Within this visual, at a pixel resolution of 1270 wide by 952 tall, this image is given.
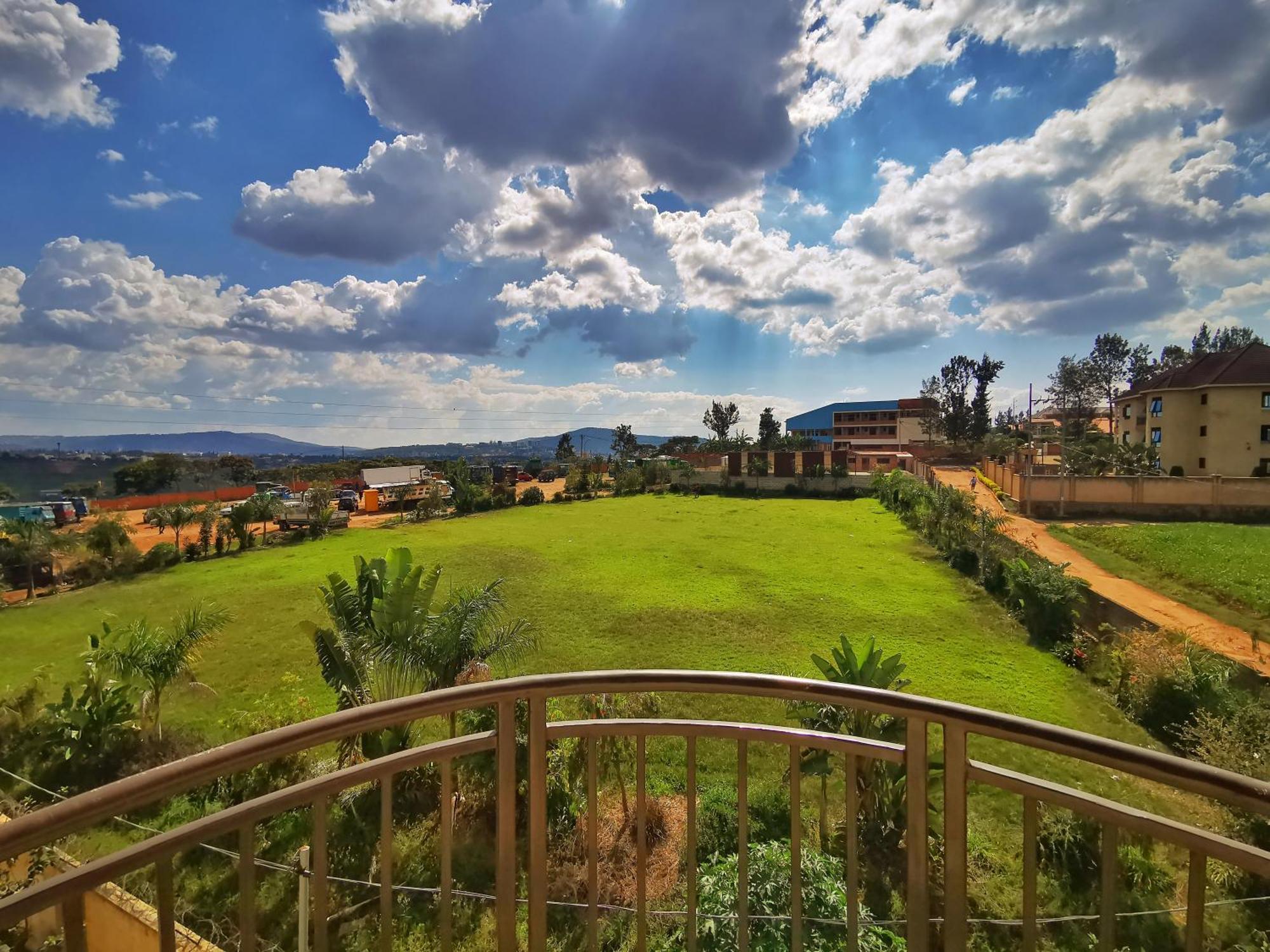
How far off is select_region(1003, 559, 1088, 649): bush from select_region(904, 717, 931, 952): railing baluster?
33.6ft

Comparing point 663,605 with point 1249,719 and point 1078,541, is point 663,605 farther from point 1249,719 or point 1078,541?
point 1078,541

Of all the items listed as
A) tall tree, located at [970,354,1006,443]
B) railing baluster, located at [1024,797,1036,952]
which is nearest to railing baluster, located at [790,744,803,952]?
railing baluster, located at [1024,797,1036,952]

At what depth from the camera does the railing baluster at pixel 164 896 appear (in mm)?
1162

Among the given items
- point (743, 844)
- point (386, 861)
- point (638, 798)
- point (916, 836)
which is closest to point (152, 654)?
point (386, 861)

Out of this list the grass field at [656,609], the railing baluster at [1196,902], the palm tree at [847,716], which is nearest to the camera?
the railing baluster at [1196,902]

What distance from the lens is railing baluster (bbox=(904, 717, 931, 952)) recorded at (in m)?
1.46

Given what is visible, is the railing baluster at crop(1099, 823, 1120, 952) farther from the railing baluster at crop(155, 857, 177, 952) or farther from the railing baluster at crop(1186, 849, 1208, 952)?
the railing baluster at crop(155, 857, 177, 952)

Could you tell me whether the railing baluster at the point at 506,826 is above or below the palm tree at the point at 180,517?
above

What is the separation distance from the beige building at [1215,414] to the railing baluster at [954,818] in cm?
2832

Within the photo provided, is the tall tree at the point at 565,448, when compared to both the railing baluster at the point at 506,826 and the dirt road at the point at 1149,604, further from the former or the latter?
the railing baluster at the point at 506,826

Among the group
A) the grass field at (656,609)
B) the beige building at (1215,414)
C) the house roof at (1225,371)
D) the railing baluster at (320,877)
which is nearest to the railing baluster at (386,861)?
the railing baluster at (320,877)

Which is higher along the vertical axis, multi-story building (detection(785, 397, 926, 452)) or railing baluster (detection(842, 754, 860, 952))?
multi-story building (detection(785, 397, 926, 452))

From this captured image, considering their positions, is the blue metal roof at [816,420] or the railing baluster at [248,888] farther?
the blue metal roof at [816,420]

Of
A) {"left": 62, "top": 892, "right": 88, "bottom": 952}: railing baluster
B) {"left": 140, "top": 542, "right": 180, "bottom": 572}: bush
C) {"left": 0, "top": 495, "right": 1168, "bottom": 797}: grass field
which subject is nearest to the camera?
{"left": 62, "top": 892, "right": 88, "bottom": 952}: railing baluster
